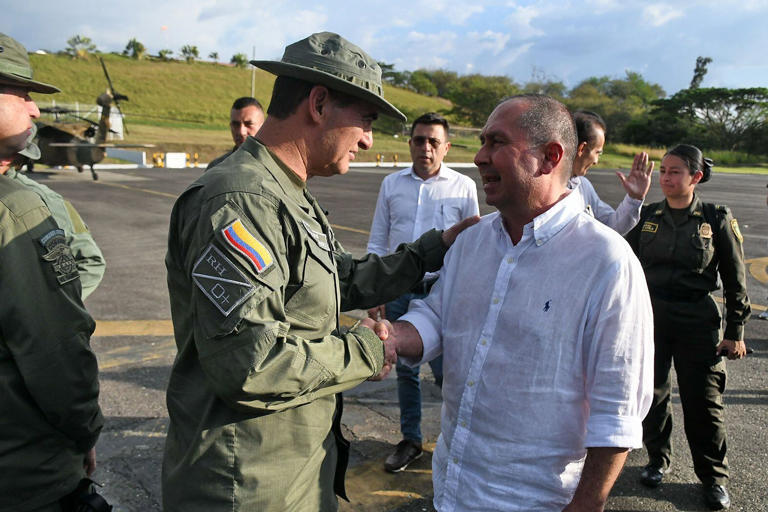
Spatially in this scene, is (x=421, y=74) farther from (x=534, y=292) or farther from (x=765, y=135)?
(x=534, y=292)

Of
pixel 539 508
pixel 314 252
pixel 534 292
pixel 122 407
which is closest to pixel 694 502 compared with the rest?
pixel 539 508

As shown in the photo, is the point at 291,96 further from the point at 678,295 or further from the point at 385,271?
the point at 678,295

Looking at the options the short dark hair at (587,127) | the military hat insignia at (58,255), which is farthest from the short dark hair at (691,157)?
the military hat insignia at (58,255)

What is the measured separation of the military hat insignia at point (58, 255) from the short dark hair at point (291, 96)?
0.86m

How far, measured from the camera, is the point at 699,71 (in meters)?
98.9

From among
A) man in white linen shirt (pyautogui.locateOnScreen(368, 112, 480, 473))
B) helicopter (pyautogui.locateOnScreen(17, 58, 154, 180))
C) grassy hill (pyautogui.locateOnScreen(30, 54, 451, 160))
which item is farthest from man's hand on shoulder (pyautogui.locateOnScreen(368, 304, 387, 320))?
grassy hill (pyautogui.locateOnScreen(30, 54, 451, 160))

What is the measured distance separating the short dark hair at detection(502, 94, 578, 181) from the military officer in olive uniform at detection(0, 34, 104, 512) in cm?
166

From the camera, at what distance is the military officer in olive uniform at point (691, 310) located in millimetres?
3650

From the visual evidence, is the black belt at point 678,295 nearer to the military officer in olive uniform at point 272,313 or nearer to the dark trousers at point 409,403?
the dark trousers at point 409,403

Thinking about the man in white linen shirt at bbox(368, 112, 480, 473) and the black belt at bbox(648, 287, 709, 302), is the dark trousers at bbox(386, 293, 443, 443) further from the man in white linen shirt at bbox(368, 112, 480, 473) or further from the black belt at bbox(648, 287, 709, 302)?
the black belt at bbox(648, 287, 709, 302)

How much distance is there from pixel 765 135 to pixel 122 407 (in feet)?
248

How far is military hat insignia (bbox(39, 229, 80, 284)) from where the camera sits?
1.93 meters

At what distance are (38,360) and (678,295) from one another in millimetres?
3702

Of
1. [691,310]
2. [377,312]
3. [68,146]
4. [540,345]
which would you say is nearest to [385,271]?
[540,345]
